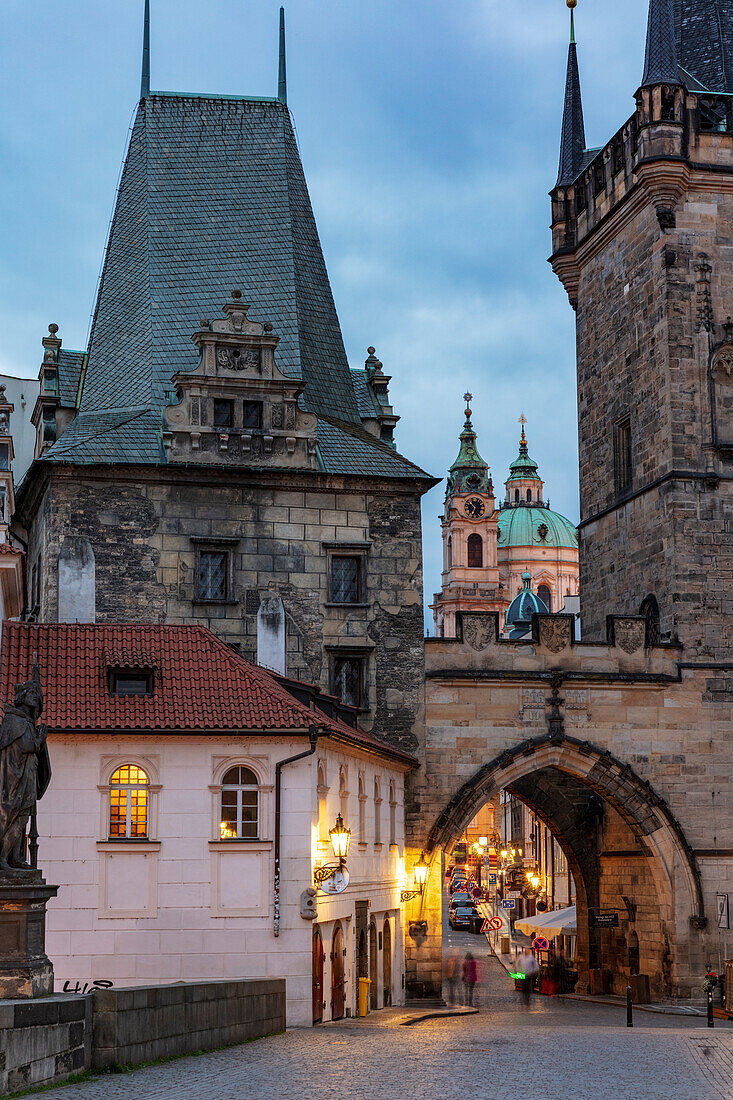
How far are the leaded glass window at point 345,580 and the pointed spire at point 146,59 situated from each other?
13166 mm

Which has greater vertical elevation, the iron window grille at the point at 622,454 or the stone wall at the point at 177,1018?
the iron window grille at the point at 622,454

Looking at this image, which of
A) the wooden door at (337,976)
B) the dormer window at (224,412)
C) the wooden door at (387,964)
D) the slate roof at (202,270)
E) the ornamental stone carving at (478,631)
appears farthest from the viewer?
the ornamental stone carving at (478,631)

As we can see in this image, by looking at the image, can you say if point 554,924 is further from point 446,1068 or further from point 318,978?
point 446,1068

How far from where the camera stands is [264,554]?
3388cm

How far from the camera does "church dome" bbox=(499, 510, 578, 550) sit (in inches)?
6688

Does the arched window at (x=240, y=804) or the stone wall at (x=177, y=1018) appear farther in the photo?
the arched window at (x=240, y=804)

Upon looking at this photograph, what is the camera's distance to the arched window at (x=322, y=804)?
24891 mm

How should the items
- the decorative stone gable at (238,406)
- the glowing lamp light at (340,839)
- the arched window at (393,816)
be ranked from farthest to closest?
the decorative stone gable at (238,406) → the arched window at (393,816) → the glowing lamp light at (340,839)

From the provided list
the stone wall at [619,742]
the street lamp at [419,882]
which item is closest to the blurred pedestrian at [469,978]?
A: the street lamp at [419,882]

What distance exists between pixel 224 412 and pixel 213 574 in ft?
11.0

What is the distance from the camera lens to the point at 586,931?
4069 cm

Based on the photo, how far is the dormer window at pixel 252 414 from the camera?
3427cm

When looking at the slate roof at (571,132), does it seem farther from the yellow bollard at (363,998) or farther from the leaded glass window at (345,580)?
the yellow bollard at (363,998)

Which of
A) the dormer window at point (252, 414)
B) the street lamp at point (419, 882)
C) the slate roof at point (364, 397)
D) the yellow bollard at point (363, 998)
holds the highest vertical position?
the slate roof at point (364, 397)
